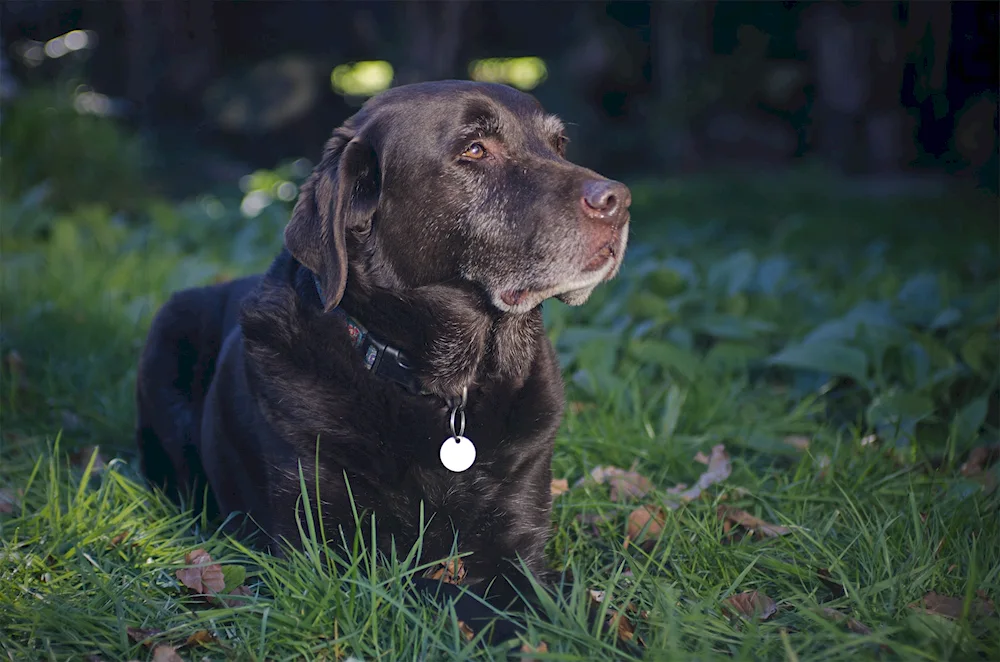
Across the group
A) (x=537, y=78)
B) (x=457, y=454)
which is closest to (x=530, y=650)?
(x=457, y=454)

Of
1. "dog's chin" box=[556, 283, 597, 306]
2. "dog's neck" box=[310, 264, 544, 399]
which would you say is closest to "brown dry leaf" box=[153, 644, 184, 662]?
"dog's neck" box=[310, 264, 544, 399]

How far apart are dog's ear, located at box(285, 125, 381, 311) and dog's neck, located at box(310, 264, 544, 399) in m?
0.15

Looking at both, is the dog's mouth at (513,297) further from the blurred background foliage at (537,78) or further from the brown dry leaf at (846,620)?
the blurred background foliage at (537,78)

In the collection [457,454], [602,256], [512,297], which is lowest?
[457,454]

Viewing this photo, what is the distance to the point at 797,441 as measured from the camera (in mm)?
3396

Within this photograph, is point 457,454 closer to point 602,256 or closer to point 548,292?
point 548,292

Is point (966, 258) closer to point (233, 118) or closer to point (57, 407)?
point (57, 407)

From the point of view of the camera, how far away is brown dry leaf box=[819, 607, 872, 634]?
Answer: 201cm

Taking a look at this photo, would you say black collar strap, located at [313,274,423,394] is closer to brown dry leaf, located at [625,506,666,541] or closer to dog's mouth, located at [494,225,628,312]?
dog's mouth, located at [494,225,628,312]

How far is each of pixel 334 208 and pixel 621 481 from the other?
1.22 m

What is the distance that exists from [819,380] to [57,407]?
2.89 meters

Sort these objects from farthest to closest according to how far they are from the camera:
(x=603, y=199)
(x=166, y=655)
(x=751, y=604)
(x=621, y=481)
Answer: (x=621, y=481) → (x=603, y=199) → (x=751, y=604) → (x=166, y=655)

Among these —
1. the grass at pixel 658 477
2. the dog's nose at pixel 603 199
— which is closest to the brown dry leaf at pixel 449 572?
the grass at pixel 658 477

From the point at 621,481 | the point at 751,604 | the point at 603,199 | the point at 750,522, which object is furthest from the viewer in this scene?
the point at 621,481
